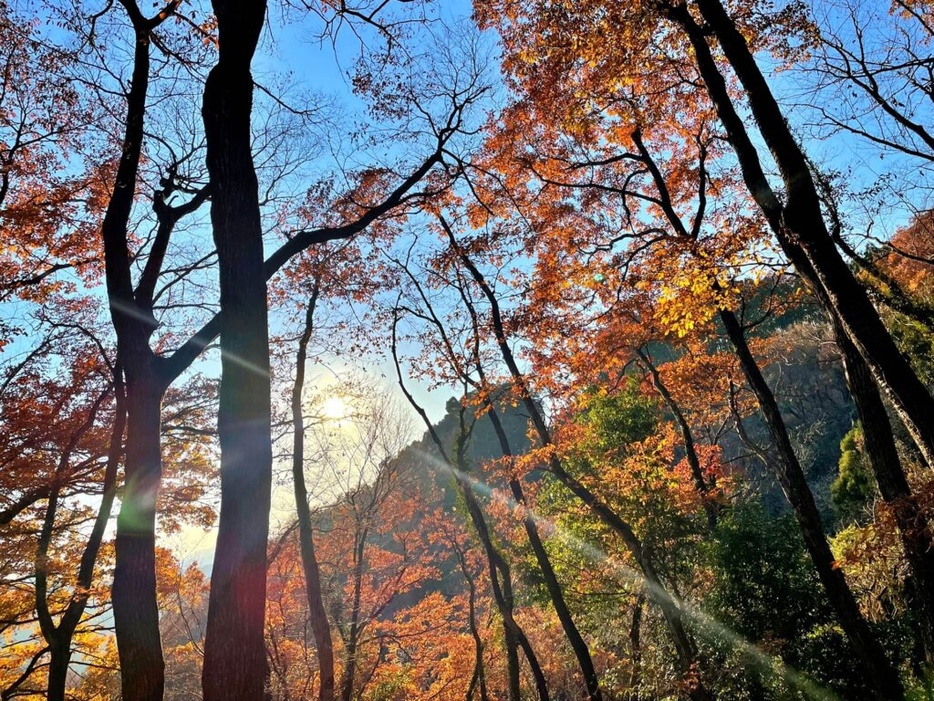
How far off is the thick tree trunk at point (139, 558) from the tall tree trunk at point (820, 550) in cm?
666

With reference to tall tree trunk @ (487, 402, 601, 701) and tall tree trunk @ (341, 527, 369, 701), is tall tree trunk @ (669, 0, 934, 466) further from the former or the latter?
tall tree trunk @ (341, 527, 369, 701)

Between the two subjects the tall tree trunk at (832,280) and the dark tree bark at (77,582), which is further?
the dark tree bark at (77,582)

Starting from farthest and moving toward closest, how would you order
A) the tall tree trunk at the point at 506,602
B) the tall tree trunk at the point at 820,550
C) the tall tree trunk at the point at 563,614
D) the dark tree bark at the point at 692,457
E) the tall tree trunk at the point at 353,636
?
the tall tree trunk at the point at 353,636
the tall tree trunk at the point at 506,602
the dark tree bark at the point at 692,457
the tall tree trunk at the point at 563,614
the tall tree trunk at the point at 820,550

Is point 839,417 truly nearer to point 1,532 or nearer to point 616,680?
point 616,680

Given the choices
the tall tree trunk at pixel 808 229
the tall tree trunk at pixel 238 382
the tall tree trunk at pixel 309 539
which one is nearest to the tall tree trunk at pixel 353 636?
the tall tree trunk at pixel 309 539

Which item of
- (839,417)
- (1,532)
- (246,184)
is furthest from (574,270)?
(839,417)

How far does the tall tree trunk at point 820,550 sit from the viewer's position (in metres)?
5.73

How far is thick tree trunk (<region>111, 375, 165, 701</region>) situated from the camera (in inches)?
164

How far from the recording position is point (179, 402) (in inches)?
434

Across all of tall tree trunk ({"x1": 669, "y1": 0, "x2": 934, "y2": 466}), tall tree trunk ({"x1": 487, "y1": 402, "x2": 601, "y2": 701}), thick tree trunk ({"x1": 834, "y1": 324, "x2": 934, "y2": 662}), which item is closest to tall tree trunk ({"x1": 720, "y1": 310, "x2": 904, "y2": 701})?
thick tree trunk ({"x1": 834, "y1": 324, "x2": 934, "y2": 662})

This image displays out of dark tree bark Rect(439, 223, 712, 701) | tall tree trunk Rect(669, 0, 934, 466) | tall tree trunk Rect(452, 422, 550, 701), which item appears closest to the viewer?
tall tree trunk Rect(669, 0, 934, 466)

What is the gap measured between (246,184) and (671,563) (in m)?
11.2

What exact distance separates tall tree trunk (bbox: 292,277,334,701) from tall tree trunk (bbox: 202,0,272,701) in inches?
238

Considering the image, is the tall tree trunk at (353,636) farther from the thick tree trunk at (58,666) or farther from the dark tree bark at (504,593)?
the thick tree trunk at (58,666)
